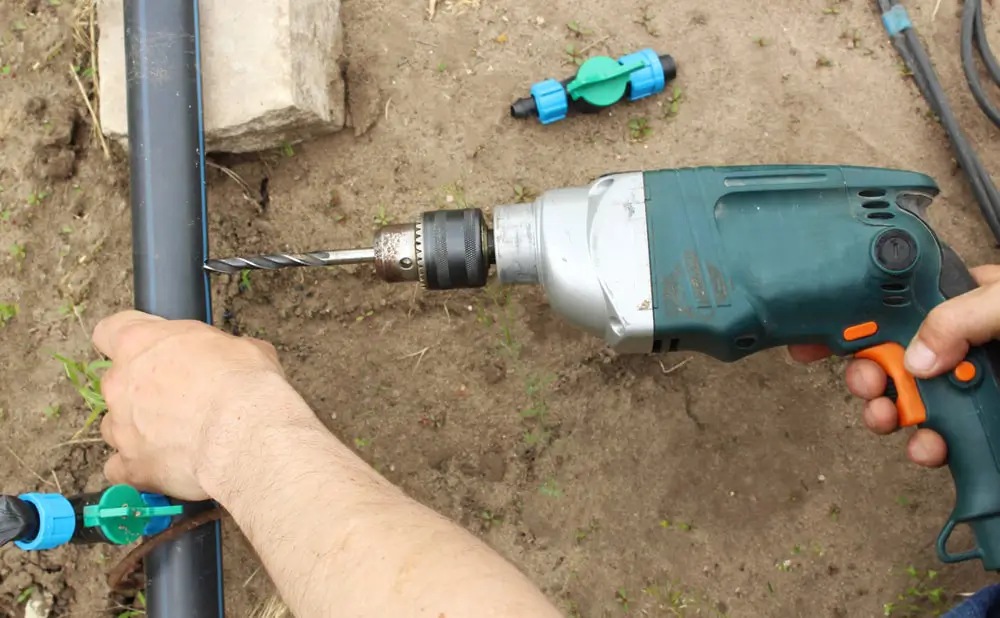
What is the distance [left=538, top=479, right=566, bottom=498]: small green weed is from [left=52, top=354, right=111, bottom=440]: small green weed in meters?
0.93

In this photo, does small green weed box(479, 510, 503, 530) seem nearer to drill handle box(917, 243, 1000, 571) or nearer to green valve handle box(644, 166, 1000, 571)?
green valve handle box(644, 166, 1000, 571)

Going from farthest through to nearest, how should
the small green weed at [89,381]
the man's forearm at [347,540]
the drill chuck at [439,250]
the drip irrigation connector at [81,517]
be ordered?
the small green weed at [89,381] → the drill chuck at [439,250] → the drip irrigation connector at [81,517] → the man's forearm at [347,540]

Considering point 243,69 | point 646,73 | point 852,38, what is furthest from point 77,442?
point 852,38

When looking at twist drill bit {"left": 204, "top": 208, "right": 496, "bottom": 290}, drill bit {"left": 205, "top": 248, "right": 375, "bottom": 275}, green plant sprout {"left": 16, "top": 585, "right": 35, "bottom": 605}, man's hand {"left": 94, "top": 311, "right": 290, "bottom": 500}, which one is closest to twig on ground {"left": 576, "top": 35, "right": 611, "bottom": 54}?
twist drill bit {"left": 204, "top": 208, "right": 496, "bottom": 290}

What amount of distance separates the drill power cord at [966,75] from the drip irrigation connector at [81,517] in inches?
68.1

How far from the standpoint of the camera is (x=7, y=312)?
66.7 inches

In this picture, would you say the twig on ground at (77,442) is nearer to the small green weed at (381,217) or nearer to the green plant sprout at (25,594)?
the green plant sprout at (25,594)

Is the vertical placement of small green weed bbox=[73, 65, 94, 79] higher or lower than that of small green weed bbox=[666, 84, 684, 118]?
higher

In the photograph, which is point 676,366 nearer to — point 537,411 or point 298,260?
point 537,411

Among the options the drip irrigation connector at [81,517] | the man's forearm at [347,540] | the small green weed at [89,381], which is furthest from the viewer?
the small green weed at [89,381]

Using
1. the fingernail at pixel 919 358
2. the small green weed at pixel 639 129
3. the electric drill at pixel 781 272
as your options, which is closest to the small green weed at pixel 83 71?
the electric drill at pixel 781 272

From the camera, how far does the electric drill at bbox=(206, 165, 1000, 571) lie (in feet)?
3.96

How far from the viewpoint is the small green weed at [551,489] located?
5.41ft

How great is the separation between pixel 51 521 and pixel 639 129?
54.0 inches
